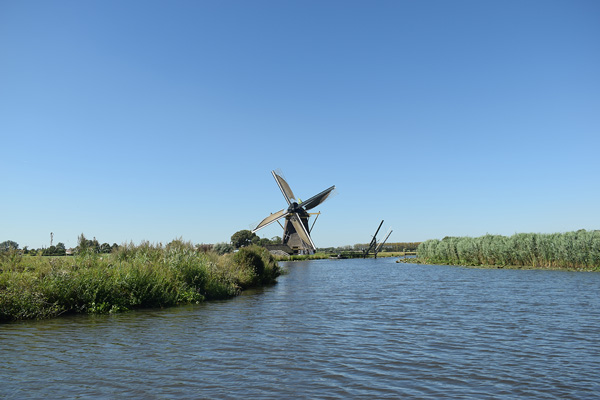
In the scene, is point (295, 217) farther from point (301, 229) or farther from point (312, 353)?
point (312, 353)

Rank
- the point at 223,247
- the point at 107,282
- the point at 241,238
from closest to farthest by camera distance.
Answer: the point at 107,282, the point at 223,247, the point at 241,238

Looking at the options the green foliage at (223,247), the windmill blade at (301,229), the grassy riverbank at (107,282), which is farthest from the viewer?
the windmill blade at (301,229)

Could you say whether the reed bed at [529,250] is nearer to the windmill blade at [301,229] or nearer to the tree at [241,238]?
the windmill blade at [301,229]

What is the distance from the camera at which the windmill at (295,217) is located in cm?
7269

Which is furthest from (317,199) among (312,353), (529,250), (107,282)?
(312,353)

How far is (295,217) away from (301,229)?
2.54m

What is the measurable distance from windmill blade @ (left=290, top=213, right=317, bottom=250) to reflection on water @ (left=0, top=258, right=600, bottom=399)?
185 feet

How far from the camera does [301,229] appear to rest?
2884 inches

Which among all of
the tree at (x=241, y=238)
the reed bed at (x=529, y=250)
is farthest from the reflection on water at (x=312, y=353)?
the tree at (x=241, y=238)

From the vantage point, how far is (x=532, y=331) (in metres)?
11.2

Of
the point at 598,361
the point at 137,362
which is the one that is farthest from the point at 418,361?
Result: the point at 137,362

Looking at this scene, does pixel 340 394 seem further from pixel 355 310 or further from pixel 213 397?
pixel 355 310

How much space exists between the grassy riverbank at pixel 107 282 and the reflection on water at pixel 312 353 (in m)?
0.91

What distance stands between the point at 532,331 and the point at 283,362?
727 centimetres
